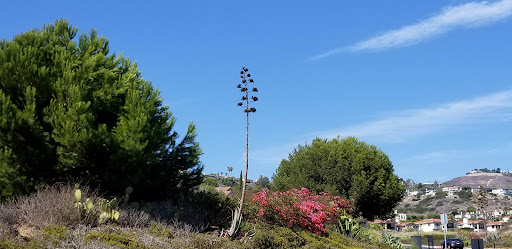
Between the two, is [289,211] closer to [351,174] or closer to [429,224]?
[351,174]

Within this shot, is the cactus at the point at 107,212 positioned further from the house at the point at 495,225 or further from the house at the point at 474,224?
the house at the point at 474,224

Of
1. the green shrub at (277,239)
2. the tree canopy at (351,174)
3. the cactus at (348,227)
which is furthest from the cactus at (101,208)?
the tree canopy at (351,174)

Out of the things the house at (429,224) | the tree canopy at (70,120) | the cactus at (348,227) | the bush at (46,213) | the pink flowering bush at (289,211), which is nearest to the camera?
the bush at (46,213)

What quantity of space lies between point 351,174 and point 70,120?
26.1m

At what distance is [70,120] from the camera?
15250 millimetres

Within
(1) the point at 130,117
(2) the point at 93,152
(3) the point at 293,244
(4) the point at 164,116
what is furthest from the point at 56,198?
(3) the point at 293,244

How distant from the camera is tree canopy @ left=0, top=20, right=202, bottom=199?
1545 centimetres

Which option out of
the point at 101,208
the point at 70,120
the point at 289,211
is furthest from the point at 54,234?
the point at 289,211

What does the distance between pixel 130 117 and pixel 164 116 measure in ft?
9.54

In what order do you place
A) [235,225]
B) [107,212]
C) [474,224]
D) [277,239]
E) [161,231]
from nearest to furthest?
[107,212], [161,231], [235,225], [277,239], [474,224]

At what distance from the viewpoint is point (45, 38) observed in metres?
17.9

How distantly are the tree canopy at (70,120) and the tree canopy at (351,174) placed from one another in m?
21.3

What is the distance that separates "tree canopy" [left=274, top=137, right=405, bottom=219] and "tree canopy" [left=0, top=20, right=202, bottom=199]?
2133 cm

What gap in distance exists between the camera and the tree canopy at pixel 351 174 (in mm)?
36969
